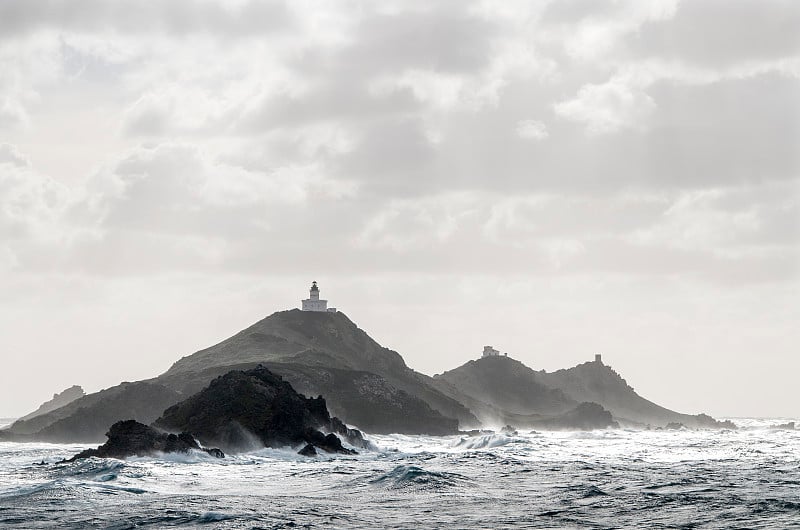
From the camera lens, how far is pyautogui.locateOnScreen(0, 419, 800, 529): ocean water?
3988 cm

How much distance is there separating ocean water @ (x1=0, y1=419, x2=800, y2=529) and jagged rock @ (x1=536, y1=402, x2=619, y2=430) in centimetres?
10227

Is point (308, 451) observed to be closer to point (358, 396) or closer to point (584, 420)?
point (358, 396)

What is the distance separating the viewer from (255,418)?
93.2 m

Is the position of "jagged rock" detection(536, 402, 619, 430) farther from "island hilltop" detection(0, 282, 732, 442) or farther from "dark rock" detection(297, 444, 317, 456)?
"dark rock" detection(297, 444, 317, 456)

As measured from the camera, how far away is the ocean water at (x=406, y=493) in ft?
131

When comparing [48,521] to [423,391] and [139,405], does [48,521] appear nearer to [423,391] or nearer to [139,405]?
[139,405]

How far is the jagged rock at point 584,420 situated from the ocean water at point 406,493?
336ft

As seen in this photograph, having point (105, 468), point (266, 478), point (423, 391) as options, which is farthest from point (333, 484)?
point (423, 391)

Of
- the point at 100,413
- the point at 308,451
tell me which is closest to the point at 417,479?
the point at 308,451

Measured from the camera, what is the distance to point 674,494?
47.7 metres

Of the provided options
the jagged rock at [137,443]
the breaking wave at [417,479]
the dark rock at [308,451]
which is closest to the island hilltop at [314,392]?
the dark rock at [308,451]

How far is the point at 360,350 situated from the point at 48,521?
509ft

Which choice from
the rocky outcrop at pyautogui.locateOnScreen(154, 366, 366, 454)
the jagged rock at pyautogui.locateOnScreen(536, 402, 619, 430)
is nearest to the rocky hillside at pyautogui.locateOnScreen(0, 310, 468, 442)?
the jagged rock at pyautogui.locateOnScreen(536, 402, 619, 430)

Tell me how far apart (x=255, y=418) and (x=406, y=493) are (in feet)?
150
